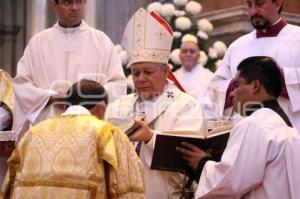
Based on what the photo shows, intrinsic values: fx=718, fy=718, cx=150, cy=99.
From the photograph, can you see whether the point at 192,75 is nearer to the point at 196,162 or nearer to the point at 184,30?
the point at 184,30

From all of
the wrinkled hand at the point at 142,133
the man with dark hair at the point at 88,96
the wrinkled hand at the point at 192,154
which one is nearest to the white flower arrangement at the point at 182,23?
the wrinkled hand at the point at 142,133

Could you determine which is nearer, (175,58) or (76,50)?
(76,50)

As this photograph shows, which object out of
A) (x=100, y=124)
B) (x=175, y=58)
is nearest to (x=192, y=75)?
(x=175, y=58)

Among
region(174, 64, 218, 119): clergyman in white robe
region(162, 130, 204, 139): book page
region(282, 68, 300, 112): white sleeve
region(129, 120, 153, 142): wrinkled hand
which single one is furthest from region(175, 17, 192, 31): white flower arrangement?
region(129, 120, 153, 142): wrinkled hand

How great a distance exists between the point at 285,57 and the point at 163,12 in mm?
3598

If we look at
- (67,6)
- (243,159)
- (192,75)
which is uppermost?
(67,6)

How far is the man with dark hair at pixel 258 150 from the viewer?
353cm

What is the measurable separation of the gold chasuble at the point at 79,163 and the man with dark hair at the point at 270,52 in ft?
4.95

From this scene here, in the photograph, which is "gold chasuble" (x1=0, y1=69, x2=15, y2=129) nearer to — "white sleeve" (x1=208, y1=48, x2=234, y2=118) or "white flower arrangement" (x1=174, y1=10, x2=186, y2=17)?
"white sleeve" (x1=208, y1=48, x2=234, y2=118)

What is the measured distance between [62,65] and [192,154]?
68.2 inches

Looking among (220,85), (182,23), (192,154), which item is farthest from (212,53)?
(192,154)

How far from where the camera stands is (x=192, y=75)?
8.57 m

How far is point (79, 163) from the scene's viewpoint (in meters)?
3.84

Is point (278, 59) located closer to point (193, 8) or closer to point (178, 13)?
point (178, 13)
